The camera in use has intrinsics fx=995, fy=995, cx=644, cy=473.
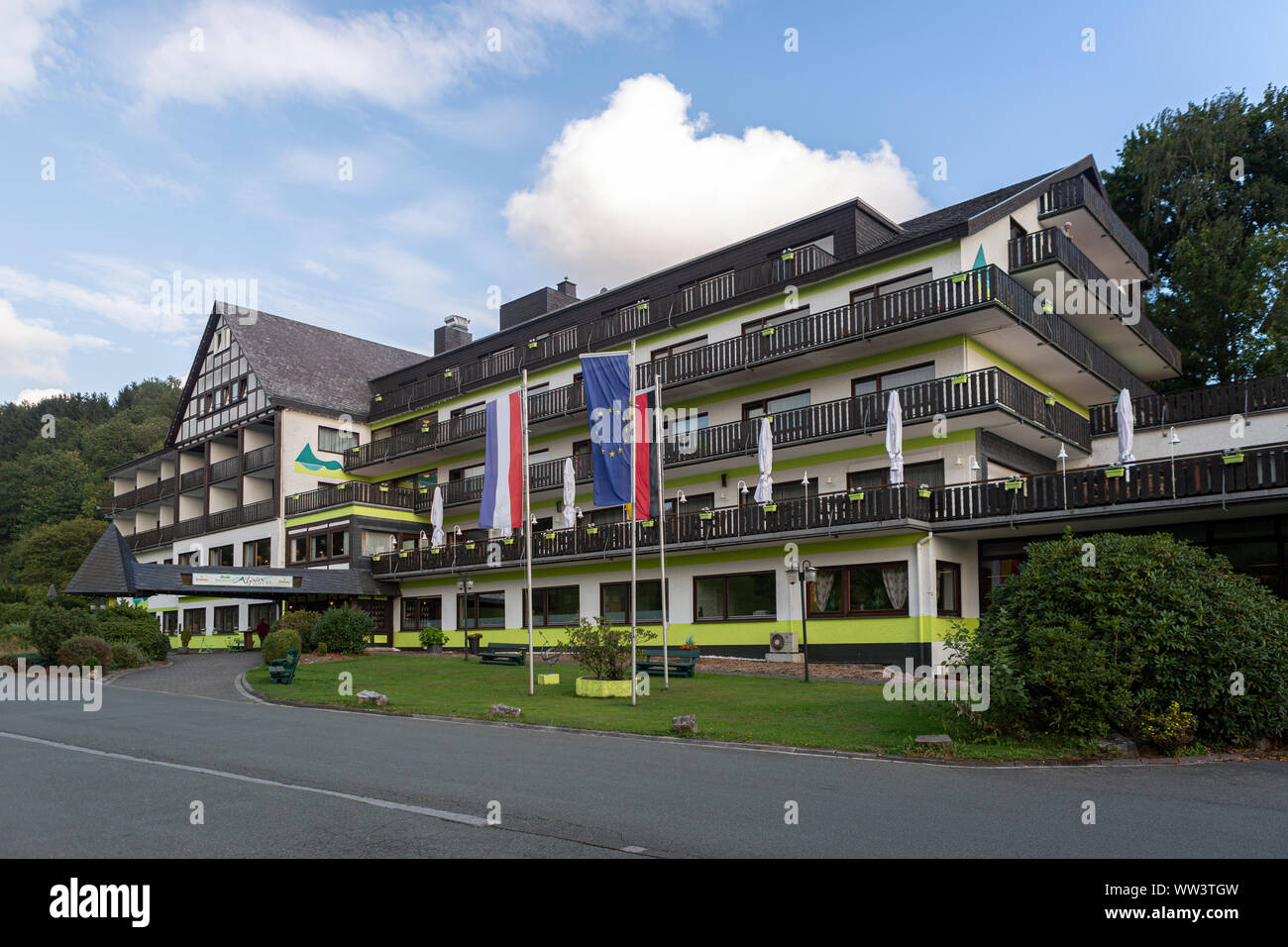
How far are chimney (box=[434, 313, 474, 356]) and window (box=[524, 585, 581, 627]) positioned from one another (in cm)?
1847

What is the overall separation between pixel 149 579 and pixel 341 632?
23.2 feet

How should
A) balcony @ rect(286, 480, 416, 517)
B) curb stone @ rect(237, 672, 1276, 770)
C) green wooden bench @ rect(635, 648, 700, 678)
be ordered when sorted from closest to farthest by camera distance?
curb stone @ rect(237, 672, 1276, 770)
green wooden bench @ rect(635, 648, 700, 678)
balcony @ rect(286, 480, 416, 517)

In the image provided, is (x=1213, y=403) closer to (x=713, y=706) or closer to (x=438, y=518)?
(x=713, y=706)

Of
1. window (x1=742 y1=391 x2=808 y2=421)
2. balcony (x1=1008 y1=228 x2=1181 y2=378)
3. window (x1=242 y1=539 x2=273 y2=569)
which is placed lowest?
window (x1=242 y1=539 x2=273 y2=569)

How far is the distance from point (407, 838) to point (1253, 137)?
Answer: 46.7 meters

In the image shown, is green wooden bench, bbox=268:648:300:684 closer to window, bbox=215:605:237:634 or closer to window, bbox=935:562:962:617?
window, bbox=935:562:962:617

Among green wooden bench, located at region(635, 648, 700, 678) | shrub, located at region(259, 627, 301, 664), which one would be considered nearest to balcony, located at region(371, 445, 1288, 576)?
green wooden bench, located at region(635, 648, 700, 678)

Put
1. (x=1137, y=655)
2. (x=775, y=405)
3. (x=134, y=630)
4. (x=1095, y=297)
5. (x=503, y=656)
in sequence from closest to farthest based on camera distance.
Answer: (x=1137, y=655), (x=503, y=656), (x=1095, y=297), (x=775, y=405), (x=134, y=630)

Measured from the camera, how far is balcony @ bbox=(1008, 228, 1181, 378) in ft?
98.7

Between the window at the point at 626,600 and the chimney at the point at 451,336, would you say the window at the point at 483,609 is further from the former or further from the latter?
the chimney at the point at 451,336

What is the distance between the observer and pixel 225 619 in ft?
170

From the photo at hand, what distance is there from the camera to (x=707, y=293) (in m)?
35.8

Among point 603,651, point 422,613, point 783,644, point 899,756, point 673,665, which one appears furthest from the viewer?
point 422,613

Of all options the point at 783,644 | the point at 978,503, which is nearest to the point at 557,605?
the point at 783,644
